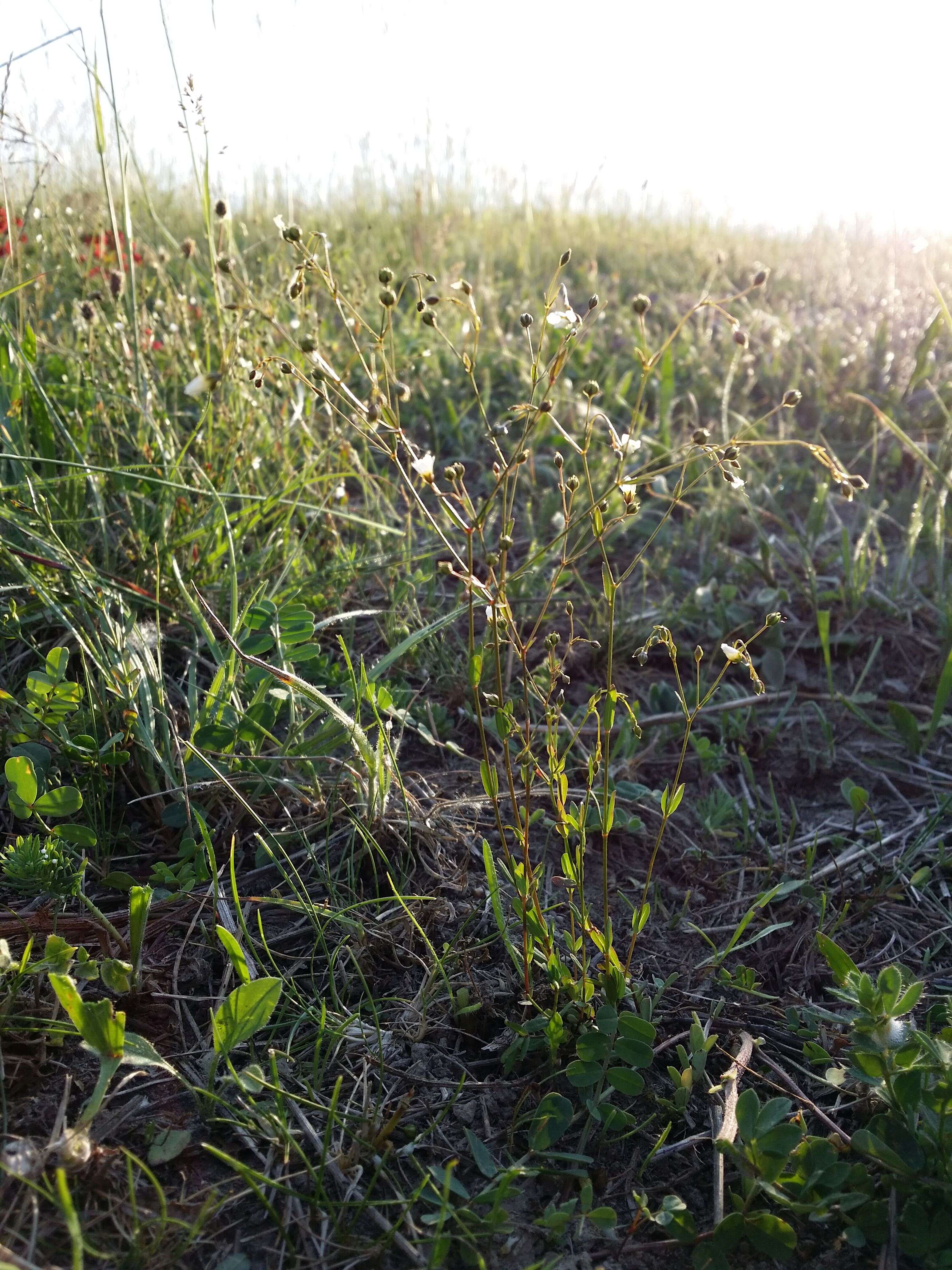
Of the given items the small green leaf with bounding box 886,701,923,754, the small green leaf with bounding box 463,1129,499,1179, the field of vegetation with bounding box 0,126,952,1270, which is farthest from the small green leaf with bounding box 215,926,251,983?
the small green leaf with bounding box 886,701,923,754

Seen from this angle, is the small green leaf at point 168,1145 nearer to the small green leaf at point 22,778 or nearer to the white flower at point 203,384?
the small green leaf at point 22,778

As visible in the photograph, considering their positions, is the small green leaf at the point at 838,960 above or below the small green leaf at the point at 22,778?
below

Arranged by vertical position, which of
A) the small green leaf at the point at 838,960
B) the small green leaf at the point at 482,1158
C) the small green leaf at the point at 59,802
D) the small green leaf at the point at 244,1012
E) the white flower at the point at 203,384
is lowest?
the small green leaf at the point at 482,1158

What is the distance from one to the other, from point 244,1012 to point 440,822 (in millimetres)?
548

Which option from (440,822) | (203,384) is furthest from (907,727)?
(203,384)

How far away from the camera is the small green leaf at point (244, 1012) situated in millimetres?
1145

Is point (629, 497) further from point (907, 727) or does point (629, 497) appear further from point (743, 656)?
point (907, 727)

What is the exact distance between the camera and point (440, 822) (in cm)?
163

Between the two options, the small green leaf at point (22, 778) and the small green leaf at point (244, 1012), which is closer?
the small green leaf at point (244, 1012)

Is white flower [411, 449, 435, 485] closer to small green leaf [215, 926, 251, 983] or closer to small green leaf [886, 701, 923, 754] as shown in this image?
small green leaf [215, 926, 251, 983]

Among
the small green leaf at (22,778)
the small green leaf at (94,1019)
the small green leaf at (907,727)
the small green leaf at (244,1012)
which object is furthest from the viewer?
the small green leaf at (907,727)

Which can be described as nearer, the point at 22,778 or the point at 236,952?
the point at 236,952

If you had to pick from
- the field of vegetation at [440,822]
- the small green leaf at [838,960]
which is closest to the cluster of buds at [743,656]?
the field of vegetation at [440,822]

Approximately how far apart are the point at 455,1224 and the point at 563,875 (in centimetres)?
64
